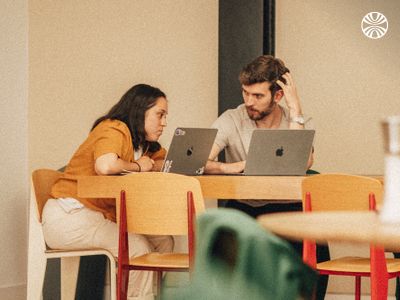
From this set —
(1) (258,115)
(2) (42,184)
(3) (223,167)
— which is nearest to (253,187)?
(3) (223,167)

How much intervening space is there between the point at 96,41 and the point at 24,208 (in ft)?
3.79

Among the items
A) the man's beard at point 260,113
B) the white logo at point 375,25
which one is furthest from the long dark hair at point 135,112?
the white logo at point 375,25

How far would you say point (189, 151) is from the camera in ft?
14.6

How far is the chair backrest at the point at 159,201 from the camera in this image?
12.3 ft

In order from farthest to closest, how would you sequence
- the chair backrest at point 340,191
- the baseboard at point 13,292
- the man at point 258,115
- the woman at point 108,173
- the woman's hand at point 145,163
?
1. the baseboard at point 13,292
2. the man at point 258,115
3. the woman's hand at point 145,163
4. the woman at point 108,173
5. the chair backrest at point 340,191

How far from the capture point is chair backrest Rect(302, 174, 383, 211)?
359cm

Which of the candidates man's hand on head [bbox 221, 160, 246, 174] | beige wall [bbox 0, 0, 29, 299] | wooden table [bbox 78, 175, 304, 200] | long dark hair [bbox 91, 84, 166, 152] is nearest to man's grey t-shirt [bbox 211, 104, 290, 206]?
man's hand on head [bbox 221, 160, 246, 174]

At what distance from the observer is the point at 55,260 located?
17.8ft

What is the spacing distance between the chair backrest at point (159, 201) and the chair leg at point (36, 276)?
80 centimetres

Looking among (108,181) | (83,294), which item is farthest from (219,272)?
(83,294)

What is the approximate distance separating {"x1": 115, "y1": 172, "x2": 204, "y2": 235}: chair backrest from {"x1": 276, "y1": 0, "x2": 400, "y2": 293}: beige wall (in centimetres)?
207

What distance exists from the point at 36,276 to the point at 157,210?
102 cm

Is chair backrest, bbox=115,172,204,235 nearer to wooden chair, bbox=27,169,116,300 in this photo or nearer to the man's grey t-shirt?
wooden chair, bbox=27,169,116,300

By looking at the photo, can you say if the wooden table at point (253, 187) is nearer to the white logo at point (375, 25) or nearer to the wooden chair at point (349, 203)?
the wooden chair at point (349, 203)
